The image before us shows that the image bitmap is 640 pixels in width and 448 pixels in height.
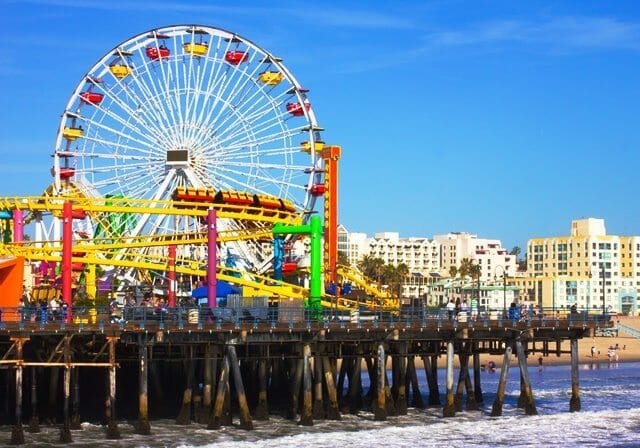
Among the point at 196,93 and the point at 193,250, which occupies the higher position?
the point at 196,93

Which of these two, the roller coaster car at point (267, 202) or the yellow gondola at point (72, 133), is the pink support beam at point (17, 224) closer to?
the yellow gondola at point (72, 133)

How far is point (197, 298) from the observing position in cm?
6294

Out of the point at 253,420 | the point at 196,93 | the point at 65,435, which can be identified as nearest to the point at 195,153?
the point at 196,93

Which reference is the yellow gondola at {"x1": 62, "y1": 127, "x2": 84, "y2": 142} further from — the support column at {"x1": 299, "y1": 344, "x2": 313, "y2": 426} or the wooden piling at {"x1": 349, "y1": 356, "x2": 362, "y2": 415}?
the support column at {"x1": 299, "y1": 344, "x2": 313, "y2": 426}

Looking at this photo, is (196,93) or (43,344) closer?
(43,344)

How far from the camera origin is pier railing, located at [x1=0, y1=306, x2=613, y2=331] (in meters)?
45.3

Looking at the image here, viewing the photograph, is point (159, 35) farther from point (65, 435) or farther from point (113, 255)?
point (65, 435)

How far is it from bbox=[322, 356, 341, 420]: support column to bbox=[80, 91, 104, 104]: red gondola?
3451 centimetres

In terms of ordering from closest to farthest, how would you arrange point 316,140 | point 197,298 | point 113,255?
point 197,298, point 113,255, point 316,140

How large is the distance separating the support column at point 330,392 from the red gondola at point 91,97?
3451 cm

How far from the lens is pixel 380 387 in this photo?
4884cm

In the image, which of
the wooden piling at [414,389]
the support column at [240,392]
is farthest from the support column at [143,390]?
the wooden piling at [414,389]

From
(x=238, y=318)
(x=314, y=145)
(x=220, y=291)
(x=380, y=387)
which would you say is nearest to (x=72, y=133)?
(x=314, y=145)

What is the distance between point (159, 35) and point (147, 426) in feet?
130
